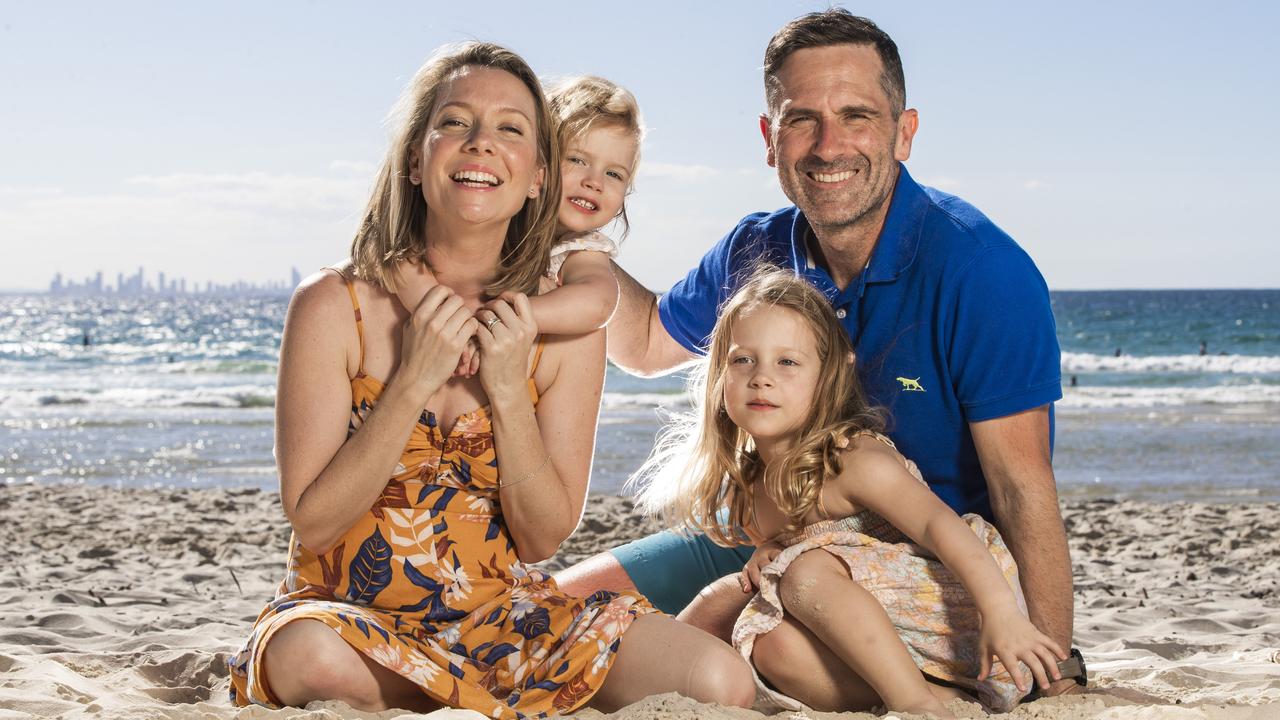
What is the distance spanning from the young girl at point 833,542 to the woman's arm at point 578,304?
1.21 feet

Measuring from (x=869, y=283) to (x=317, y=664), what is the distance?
5.79ft

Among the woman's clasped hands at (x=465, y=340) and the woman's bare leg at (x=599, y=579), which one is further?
the woman's bare leg at (x=599, y=579)

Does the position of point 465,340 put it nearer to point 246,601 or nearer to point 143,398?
point 246,601

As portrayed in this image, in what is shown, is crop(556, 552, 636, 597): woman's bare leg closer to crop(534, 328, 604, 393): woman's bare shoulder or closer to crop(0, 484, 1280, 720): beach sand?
crop(534, 328, 604, 393): woman's bare shoulder

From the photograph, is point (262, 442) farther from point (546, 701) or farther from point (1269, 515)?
point (546, 701)

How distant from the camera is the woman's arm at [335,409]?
2564mm

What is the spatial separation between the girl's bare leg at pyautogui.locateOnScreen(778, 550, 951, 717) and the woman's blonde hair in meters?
1.05

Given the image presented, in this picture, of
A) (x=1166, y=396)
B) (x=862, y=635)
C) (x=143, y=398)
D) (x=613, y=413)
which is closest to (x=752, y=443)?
(x=862, y=635)

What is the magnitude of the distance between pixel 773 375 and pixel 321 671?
4.32 ft

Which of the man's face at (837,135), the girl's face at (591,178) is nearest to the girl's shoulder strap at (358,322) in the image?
the girl's face at (591,178)

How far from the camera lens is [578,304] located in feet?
9.23

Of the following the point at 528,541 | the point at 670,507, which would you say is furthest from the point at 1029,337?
the point at 528,541

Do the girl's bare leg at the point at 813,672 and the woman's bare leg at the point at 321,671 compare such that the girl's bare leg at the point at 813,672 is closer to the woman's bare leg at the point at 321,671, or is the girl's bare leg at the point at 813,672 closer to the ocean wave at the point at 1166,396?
the woman's bare leg at the point at 321,671

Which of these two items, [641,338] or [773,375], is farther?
[641,338]
